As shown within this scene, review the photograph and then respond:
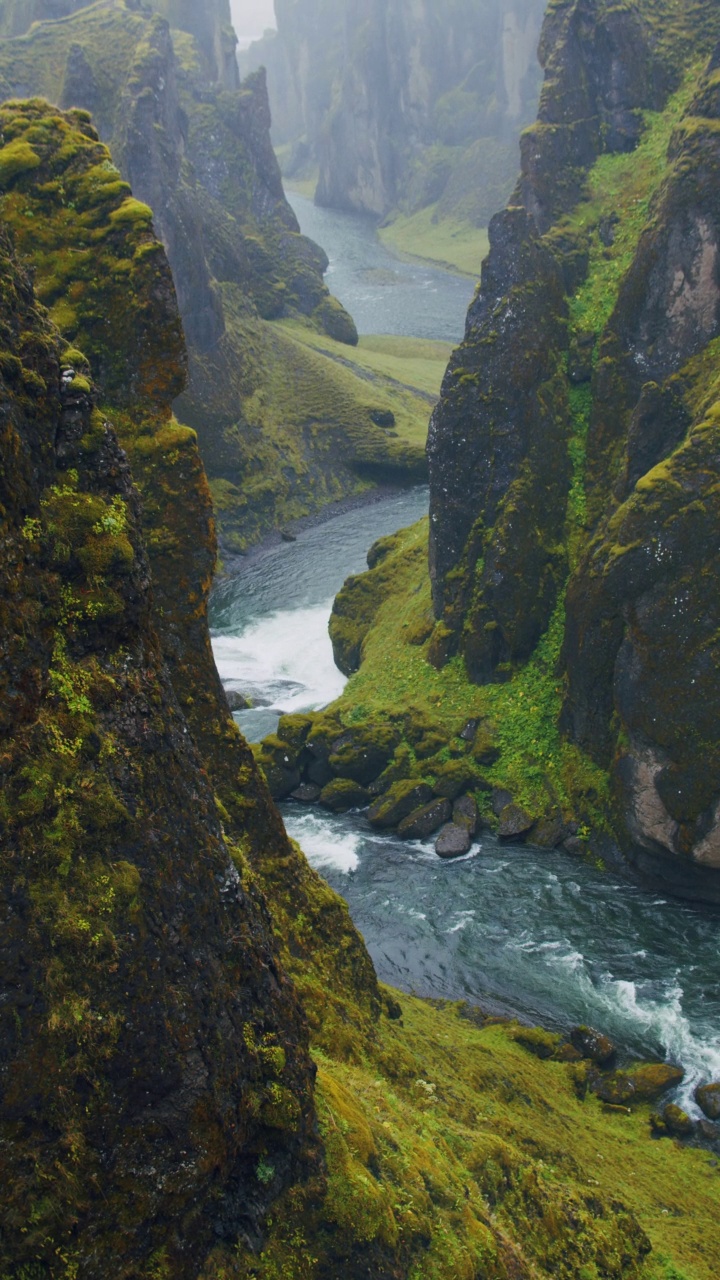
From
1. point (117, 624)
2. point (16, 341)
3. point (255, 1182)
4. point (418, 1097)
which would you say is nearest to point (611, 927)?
point (418, 1097)

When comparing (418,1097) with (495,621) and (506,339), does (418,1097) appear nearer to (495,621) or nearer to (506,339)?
(495,621)

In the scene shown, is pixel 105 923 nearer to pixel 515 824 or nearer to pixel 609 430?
pixel 515 824

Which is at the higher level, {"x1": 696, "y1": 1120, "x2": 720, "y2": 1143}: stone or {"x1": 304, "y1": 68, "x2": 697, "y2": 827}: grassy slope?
{"x1": 304, "y1": 68, "x2": 697, "y2": 827}: grassy slope

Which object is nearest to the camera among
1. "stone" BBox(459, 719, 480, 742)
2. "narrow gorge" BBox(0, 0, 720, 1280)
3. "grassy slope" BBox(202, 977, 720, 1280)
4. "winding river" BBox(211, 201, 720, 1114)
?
"narrow gorge" BBox(0, 0, 720, 1280)

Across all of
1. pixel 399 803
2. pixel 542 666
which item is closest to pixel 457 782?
pixel 399 803

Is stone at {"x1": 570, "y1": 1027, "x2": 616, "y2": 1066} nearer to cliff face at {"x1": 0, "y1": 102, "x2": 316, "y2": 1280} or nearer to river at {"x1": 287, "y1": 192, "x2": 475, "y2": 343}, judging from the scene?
cliff face at {"x1": 0, "y1": 102, "x2": 316, "y2": 1280}

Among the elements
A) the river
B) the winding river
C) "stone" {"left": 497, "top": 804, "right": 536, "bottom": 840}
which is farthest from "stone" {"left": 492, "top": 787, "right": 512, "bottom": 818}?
the river

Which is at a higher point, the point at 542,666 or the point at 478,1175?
the point at 478,1175
